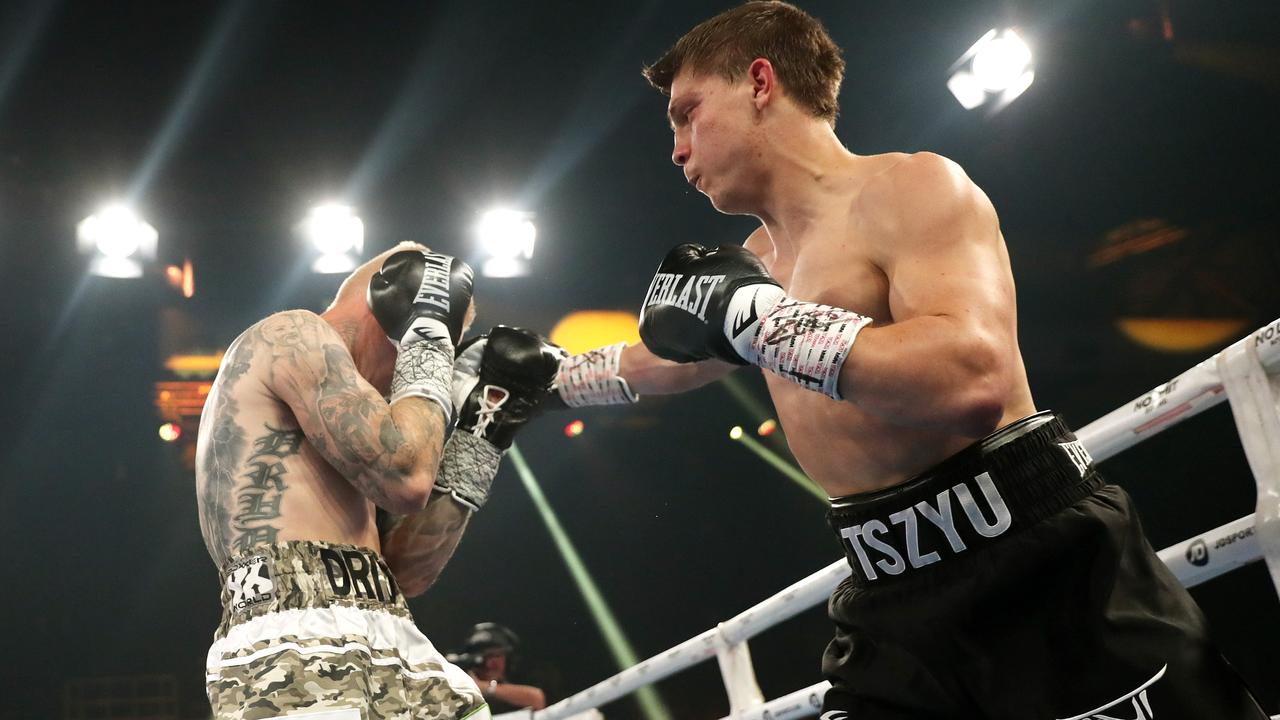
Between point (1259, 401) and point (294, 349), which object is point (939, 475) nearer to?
point (1259, 401)

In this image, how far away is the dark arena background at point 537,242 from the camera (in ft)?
18.3

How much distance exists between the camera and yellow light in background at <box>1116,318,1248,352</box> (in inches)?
249

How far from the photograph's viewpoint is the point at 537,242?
747 cm

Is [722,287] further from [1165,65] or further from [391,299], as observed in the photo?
[1165,65]

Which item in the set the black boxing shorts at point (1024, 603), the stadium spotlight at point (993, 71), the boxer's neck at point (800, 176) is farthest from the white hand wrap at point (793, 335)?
the stadium spotlight at point (993, 71)

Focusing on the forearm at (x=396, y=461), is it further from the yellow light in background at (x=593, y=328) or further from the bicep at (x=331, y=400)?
the yellow light in background at (x=593, y=328)

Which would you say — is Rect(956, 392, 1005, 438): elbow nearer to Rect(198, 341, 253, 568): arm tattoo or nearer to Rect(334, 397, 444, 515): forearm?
Rect(334, 397, 444, 515): forearm

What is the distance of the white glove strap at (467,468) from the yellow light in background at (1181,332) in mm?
5795

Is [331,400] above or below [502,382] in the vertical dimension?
below

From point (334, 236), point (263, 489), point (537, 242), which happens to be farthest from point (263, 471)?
point (537, 242)

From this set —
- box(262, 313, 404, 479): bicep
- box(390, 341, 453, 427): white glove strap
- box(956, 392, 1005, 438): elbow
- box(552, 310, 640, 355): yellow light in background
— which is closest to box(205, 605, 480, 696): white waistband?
box(262, 313, 404, 479): bicep

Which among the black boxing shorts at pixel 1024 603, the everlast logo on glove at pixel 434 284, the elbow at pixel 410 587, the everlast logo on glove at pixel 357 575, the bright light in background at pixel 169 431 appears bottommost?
the black boxing shorts at pixel 1024 603

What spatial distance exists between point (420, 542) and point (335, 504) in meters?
0.30

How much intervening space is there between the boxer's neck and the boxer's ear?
0.06 metres
